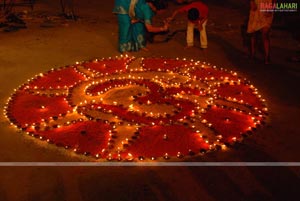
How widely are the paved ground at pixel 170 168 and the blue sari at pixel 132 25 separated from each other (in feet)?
1.04

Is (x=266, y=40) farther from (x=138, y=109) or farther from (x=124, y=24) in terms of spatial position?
(x=138, y=109)

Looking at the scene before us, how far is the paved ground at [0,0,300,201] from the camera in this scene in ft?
14.4

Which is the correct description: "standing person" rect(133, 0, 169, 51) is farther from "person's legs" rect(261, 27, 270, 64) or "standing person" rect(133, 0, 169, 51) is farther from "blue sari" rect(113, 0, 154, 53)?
"person's legs" rect(261, 27, 270, 64)

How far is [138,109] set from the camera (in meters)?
6.43

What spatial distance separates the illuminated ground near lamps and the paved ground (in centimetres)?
25

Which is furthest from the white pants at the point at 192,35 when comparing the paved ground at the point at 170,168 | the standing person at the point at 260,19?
the standing person at the point at 260,19

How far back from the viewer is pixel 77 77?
780 centimetres

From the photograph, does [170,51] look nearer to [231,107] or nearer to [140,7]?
[140,7]

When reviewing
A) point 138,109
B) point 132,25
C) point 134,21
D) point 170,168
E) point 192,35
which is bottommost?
point 170,168

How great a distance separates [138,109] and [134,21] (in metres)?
3.37

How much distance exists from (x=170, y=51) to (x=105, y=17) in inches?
179

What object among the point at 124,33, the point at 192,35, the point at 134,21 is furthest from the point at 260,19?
the point at 124,33

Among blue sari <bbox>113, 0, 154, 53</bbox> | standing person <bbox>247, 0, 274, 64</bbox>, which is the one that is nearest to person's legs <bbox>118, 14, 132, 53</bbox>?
blue sari <bbox>113, 0, 154, 53</bbox>

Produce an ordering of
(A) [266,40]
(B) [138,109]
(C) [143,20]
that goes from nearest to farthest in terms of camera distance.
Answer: (B) [138,109], (A) [266,40], (C) [143,20]
